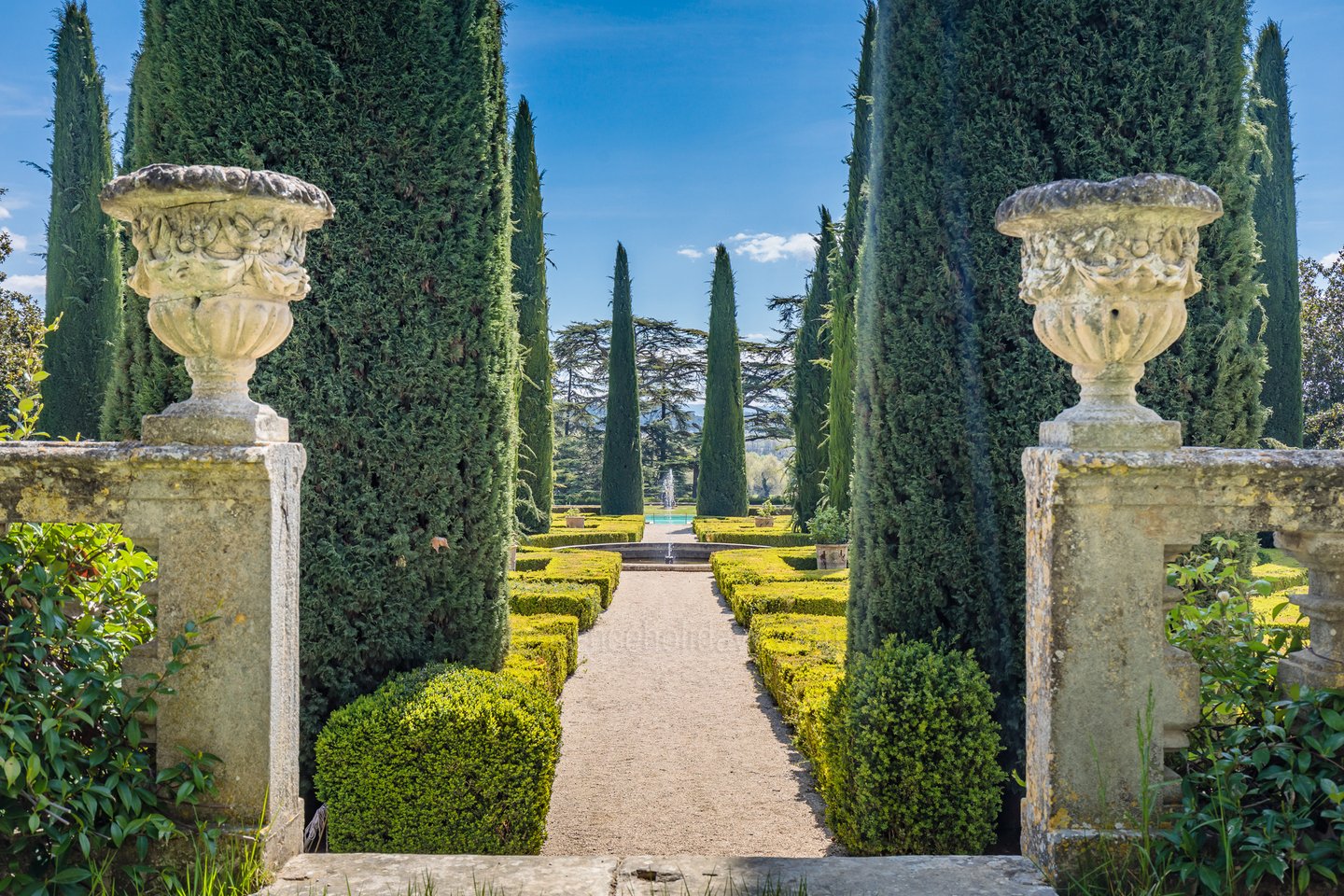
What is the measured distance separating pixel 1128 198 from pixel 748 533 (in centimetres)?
1586

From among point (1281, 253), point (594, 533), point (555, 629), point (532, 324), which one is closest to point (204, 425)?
point (555, 629)

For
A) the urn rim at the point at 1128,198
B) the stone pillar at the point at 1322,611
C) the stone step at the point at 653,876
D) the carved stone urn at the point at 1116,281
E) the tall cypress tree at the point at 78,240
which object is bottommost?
the stone step at the point at 653,876

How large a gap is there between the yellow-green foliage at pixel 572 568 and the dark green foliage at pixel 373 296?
6140 millimetres

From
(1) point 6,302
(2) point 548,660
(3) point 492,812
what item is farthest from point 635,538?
(3) point 492,812

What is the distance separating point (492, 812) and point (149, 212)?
2725mm

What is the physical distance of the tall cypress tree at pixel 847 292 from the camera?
10336 mm

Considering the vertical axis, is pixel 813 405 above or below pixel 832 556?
above

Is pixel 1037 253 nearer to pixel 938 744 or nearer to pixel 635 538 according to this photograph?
pixel 938 744

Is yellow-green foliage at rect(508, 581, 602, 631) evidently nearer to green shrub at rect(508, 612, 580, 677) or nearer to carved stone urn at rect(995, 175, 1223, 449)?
green shrub at rect(508, 612, 580, 677)

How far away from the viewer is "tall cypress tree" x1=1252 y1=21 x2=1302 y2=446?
1499 cm

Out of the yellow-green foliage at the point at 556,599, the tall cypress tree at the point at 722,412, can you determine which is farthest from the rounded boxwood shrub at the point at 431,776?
the tall cypress tree at the point at 722,412

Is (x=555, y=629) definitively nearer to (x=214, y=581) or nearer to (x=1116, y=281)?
(x=214, y=581)

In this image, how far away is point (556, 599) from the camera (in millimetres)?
8742

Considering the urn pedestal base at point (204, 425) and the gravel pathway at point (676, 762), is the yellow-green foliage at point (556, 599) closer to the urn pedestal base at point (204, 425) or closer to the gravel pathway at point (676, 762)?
the gravel pathway at point (676, 762)
